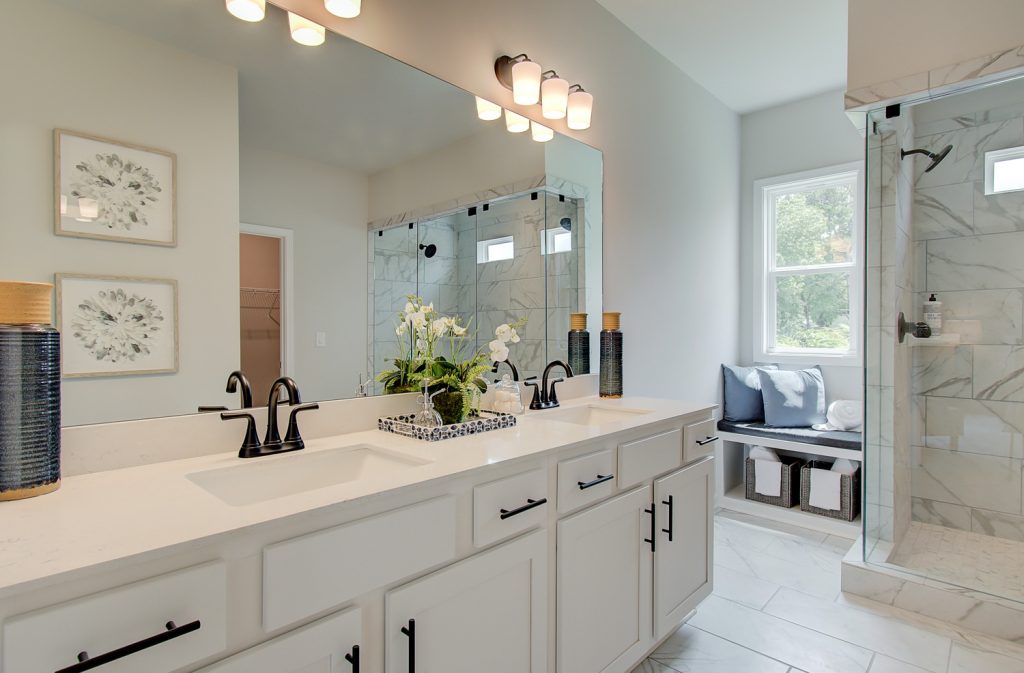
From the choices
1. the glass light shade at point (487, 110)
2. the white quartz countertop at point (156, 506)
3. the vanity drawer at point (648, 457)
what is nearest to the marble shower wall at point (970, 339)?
the vanity drawer at point (648, 457)

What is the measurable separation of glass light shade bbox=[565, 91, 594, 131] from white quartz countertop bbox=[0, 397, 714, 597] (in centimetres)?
153

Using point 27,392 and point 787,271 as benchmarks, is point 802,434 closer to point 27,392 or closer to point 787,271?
point 787,271

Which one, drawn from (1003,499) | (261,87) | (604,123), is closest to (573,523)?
(261,87)

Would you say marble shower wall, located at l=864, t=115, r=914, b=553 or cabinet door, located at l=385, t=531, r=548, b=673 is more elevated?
marble shower wall, located at l=864, t=115, r=914, b=553

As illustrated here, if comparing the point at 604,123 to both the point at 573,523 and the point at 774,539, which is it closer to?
the point at 573,523

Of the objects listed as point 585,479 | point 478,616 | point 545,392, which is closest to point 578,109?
point 545,392

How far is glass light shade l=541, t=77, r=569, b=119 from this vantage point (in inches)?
90.2

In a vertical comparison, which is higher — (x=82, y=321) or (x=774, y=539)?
(x=82, y=321)

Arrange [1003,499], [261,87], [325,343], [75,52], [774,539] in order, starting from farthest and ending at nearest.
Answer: [774,539] < [1003,499] < [325,343] < [261,87] < [75,52]

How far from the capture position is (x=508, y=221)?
2.15 meters

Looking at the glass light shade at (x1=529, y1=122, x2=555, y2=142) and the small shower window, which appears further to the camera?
the small shower window

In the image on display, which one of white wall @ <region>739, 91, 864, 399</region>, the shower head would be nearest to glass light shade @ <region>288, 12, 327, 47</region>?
the shower head

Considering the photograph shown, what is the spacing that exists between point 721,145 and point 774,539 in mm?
2566

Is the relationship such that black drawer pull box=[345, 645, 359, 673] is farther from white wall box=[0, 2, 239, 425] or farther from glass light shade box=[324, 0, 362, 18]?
glass light shade box=[324, 0, 362, 18]
